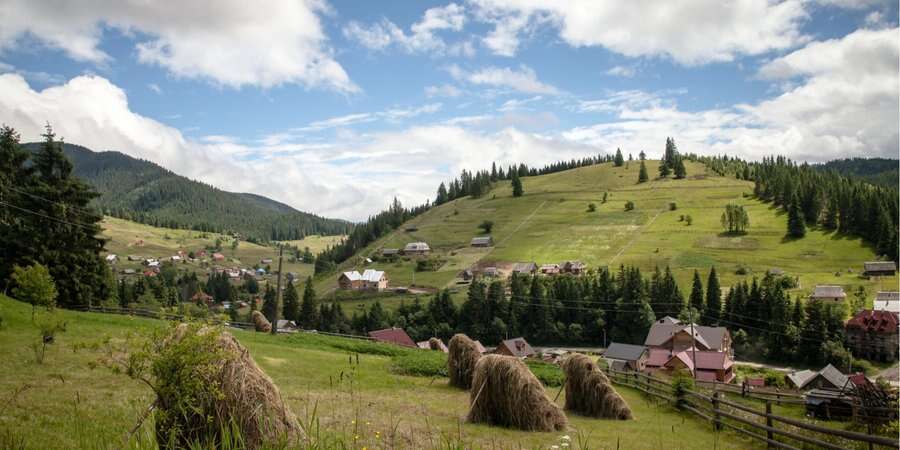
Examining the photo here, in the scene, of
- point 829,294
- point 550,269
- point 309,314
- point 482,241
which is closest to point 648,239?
point 550,269

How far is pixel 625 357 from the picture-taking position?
67.1 metres

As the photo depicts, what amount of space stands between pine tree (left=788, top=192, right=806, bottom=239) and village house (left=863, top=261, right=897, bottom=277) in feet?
83.5

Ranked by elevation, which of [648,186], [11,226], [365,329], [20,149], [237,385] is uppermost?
[648,186]

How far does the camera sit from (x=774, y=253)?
401ft

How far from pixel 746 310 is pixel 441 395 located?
81655mm

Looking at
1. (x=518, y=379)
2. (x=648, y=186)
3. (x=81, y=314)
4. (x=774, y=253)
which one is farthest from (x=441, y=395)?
(x=648, y=186)

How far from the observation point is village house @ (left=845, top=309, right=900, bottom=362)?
7431 centimetres

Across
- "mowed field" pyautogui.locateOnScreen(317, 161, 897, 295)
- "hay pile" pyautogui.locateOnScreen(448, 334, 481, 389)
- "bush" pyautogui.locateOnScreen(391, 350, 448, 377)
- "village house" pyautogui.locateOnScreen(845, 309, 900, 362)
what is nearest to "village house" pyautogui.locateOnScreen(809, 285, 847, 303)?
"mowed field" pyautogui.locateOnScreen(317, 161, 897, 295)

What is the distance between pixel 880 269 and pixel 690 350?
5961 cm

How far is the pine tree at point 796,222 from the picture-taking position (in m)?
130

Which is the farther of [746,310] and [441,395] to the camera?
[746,310]

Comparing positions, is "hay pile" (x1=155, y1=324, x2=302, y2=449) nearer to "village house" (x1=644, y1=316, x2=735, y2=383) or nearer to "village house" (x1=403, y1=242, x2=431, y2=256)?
"village house" (x1=644, y1=316, x2=735, y2=383)

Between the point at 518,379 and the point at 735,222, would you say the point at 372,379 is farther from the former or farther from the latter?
the point at 735,222

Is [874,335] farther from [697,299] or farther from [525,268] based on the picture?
[525,268]
